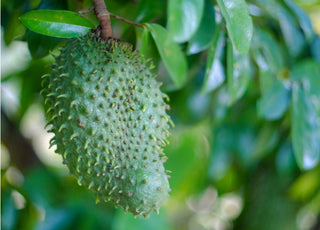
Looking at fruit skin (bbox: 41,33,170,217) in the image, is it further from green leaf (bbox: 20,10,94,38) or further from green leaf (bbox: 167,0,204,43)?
green leaf (bbox: 167,0,204,43)

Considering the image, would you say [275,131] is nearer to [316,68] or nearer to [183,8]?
[316,68]

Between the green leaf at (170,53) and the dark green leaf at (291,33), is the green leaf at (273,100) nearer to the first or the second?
the dark green leaf at (291,33)

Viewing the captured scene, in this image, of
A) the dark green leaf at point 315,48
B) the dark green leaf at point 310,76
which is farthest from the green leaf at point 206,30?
the dark green leaf at point 315,48

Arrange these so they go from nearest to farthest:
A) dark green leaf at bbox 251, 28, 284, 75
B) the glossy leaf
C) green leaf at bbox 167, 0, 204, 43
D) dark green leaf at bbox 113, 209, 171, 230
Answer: green leaf at bbox 167, 0, 204, 43 < the glossy leaf < dark green leaf at bbox 251, 28, 284, 75 < dark green leaf at bbox 113, 209, 171, 230

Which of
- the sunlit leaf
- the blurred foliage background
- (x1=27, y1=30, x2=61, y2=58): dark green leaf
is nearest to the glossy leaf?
the blurred foliage background

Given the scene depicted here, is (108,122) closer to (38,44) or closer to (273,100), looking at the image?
(38,44)

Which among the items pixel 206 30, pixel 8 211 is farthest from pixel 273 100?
pixel 8 211

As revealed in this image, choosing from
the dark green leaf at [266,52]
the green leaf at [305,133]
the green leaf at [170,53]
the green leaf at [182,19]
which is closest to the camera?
the green leaf at [182,19]
